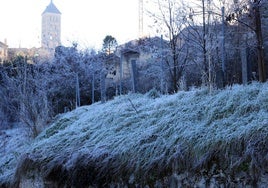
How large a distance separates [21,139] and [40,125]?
1251 mm

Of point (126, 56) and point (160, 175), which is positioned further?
point (126, 56)

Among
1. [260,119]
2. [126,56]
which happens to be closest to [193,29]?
[260,119]

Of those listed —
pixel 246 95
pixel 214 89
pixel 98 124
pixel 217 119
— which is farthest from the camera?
pixel 98 124

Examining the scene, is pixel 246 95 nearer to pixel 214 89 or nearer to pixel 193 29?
pixel 214 89

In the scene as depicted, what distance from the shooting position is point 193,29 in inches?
396

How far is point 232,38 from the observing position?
9.73 meters

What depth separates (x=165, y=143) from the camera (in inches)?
179

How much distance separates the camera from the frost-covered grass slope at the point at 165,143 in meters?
3.84

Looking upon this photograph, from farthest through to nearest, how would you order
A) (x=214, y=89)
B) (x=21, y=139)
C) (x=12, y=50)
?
1. (x=12, y=50)
2. (x=21, y=139)
3. (x=214, y=89)

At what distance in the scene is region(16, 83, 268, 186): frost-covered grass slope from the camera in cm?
384

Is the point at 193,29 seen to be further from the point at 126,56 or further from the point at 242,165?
the point at 126,56

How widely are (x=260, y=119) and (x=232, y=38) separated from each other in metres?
6.07

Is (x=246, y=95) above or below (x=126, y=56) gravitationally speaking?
below

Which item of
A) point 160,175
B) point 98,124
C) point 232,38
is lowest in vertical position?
point 160,175
